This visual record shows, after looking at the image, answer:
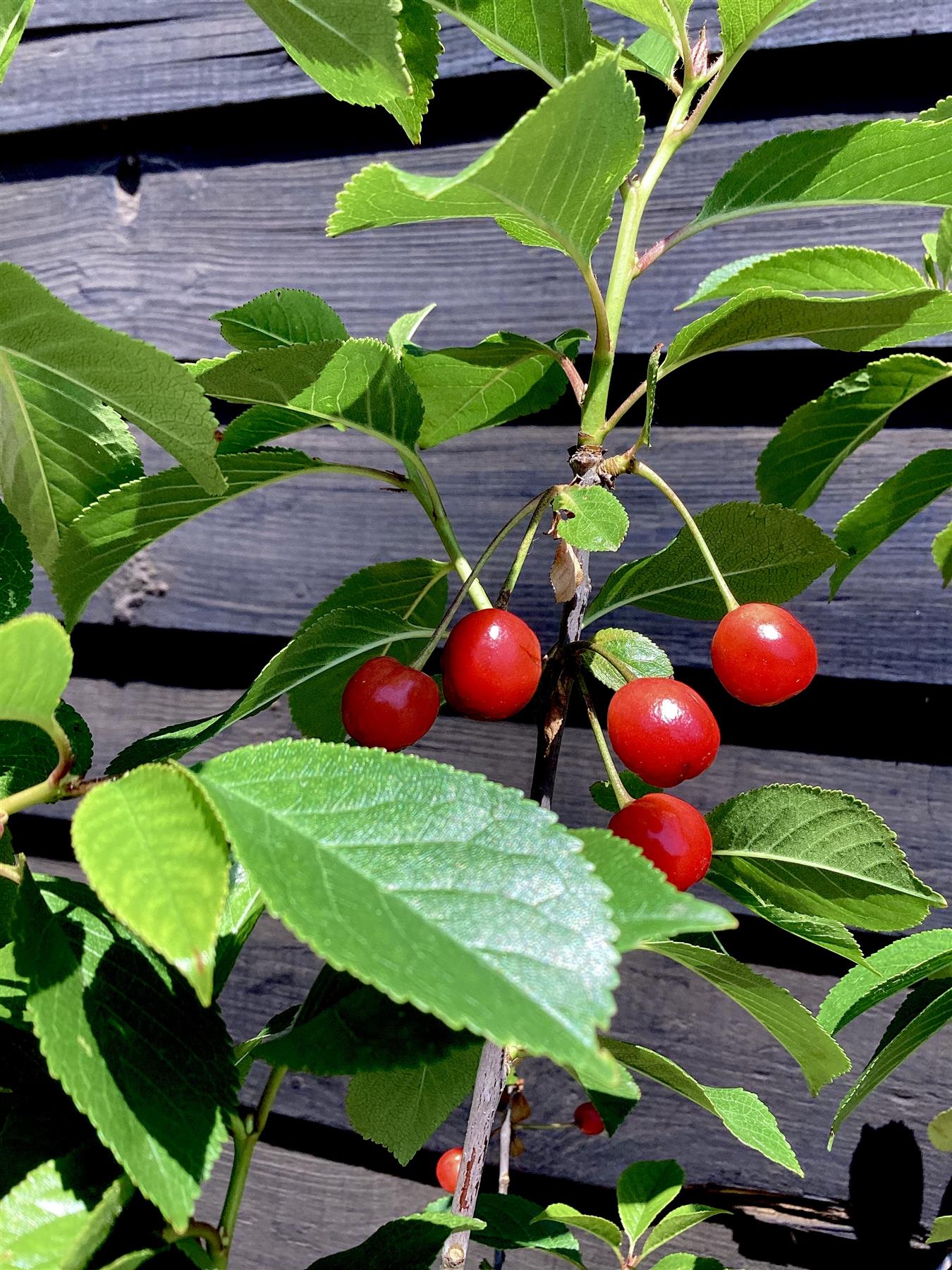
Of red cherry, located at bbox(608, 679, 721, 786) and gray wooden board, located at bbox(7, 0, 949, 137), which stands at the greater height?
gray wooden board, located at bbox(7, 0, 949, 137)

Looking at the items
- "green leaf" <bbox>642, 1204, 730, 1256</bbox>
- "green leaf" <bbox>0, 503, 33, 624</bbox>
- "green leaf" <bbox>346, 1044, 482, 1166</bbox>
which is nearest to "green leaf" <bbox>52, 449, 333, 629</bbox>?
"green leaf" <bbox>0, 503, 33, 624</bbox>

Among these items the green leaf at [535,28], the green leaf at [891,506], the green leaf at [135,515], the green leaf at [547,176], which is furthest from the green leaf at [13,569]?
the green leaf at [891,506]

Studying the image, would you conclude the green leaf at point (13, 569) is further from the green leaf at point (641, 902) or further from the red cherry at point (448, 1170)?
the red cherry at point (448, 1170)

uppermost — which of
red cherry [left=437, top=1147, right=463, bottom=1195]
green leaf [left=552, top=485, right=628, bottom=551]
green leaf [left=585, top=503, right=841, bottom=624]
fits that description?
green leaf [left=585, top=503, right=841, bottom=624]

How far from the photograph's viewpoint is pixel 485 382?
0.53 metres

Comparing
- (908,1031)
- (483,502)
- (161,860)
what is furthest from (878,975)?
(483,502)

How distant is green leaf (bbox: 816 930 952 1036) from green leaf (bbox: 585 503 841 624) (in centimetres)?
22

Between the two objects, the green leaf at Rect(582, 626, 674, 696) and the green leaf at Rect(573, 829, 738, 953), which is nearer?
the green leaf at Rect(573, 829, 738, 953)

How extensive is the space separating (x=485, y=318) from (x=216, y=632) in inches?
18.7

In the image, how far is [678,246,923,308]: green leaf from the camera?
446 mm

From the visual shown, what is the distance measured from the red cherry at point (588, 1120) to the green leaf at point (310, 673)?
1.80ft

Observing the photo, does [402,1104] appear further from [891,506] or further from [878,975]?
[891,506]

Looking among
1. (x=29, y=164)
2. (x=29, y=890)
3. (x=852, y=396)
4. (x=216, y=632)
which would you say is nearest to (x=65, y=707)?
(x=29, y=890)

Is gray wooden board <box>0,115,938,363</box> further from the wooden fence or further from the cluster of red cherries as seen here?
the cluster of red cherries
